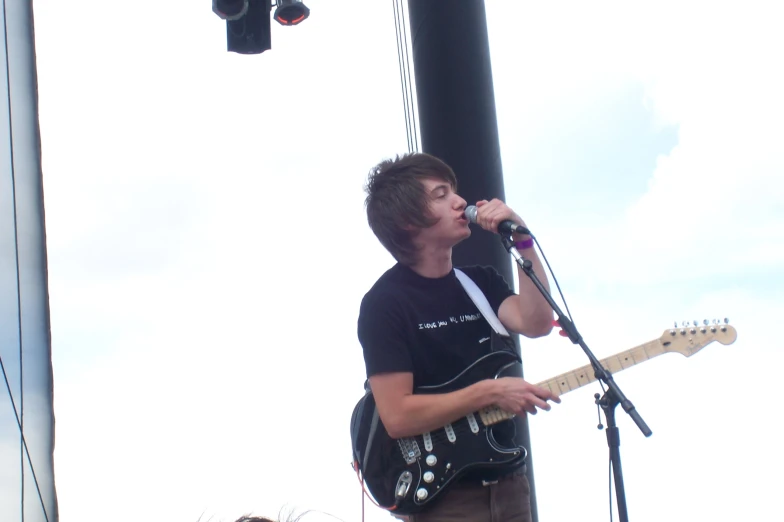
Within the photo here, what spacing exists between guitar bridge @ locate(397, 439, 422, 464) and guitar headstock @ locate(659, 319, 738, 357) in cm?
92

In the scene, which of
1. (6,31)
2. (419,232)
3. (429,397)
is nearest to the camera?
(429,397)

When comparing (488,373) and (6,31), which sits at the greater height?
(6,31)

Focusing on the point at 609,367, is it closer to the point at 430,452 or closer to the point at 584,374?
the point at 584,374

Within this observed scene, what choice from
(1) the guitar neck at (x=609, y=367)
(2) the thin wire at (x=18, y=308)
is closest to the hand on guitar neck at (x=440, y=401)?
(1) the guitar neck at (x=609, y=367)

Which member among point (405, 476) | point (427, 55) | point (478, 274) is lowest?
point (405, 476)

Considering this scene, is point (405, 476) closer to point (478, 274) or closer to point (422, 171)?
point (478, 274)

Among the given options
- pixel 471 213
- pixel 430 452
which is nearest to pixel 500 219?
pixel 471 213

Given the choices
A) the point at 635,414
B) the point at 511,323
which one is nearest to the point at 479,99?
the point at 511,323

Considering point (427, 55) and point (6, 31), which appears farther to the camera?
point (427, 55)

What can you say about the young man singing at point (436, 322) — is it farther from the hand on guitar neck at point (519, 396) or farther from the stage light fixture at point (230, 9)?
the stage light fixture at point (230, 9)

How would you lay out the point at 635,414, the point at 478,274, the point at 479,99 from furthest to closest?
1. the point at 479,99
2. the point at 478,274
3. the point at 635,414

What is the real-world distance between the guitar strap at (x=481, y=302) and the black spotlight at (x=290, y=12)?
75.5 inches

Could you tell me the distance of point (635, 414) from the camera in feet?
6.42

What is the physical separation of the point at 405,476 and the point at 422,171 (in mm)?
854
